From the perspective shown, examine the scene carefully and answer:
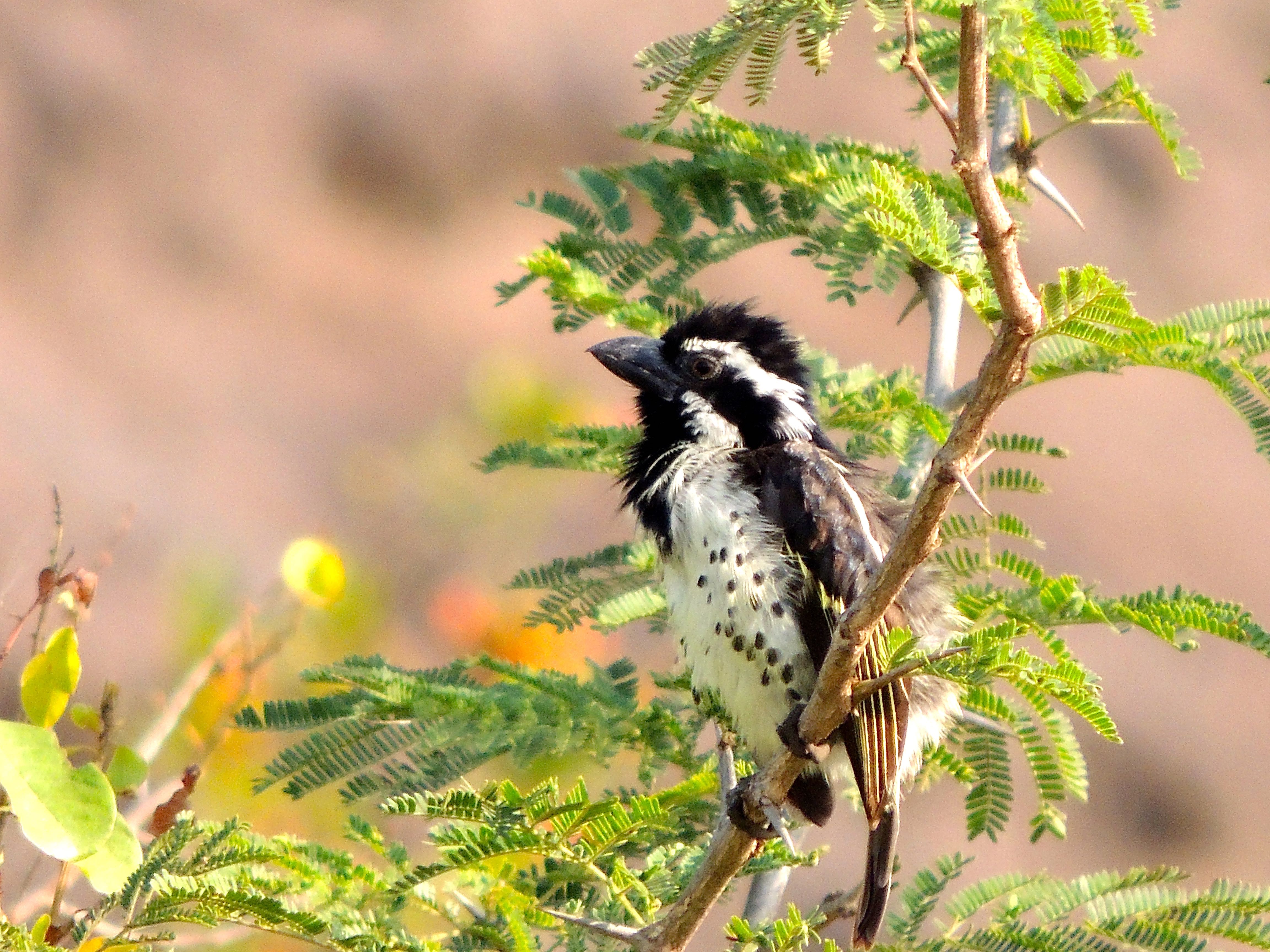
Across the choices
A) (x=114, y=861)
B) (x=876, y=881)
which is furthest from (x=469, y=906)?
(x=114, y=861)

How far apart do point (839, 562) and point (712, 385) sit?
84 centimetres

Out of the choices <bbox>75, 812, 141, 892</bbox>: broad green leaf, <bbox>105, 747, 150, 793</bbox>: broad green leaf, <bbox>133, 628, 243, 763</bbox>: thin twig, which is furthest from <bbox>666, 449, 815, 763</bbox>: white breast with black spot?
<bbox>75, 812, 141, 892</bbox>: broad green leaf

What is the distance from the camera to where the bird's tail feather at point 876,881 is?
304cm

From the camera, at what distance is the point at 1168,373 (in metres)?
10.9

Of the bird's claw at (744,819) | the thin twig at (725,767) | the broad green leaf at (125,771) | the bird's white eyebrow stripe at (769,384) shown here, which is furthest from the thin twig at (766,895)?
the broad green leaf at (125,771)

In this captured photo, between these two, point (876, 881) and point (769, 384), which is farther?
point (769, 384)

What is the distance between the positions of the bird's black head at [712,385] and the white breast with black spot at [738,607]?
1.11 feet

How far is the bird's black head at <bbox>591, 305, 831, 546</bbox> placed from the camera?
3.88 meters

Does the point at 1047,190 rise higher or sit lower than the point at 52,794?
higher

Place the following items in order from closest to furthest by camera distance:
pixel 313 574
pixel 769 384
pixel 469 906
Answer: pixel 469 906, pixel 313 574, pixel 769 384

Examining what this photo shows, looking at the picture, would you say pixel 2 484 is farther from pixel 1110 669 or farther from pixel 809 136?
pixel 1110 669

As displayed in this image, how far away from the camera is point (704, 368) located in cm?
395

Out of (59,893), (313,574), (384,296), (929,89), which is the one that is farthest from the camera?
(384,296)

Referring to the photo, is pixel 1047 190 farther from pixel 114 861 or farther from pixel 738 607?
Answer: pixel 114 861
